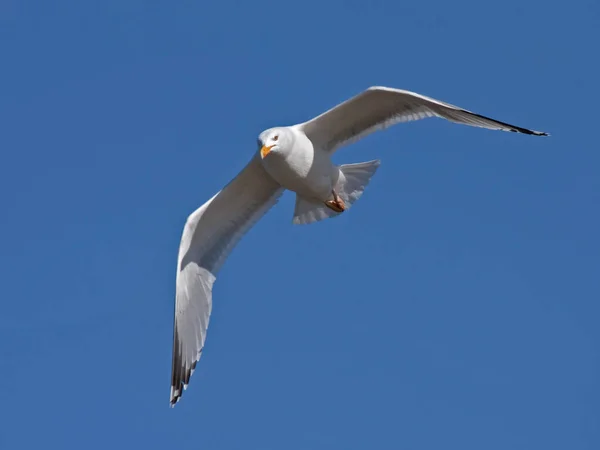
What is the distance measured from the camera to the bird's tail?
11711mm

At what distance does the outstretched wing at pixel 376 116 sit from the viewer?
10.5 metres

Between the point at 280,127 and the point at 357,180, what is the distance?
1.16m

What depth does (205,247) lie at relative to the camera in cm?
1188

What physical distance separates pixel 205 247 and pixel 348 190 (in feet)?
5.13

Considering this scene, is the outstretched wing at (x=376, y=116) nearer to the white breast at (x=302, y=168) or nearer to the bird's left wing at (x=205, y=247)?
the white breast at (x=302, y=168)

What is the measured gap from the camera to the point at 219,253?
11.9 meters

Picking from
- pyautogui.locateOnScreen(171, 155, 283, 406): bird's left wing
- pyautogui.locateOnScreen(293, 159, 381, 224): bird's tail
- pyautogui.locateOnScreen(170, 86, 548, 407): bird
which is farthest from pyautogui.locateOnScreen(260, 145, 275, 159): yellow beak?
pyautogui.locateOnScreen(293, 159, 381, 224): bird's tail

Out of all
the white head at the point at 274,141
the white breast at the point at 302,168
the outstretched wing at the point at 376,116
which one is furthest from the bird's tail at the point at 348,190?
the white head at the point at 274,141

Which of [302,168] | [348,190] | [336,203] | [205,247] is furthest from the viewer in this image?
[205,247]

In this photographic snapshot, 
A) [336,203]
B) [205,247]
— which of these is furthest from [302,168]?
[205,247]

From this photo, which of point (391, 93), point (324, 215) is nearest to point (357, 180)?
point (324, 215)

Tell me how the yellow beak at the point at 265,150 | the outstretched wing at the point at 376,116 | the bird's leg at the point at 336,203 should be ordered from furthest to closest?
the bird's leg at the point at 336,203 → the yellow beak at the point at 265,150 → the outstretched wing at the point at 376,116

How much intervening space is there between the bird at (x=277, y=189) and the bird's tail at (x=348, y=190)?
0.03 feet

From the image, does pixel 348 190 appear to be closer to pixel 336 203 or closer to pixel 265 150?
pixel 336 203
